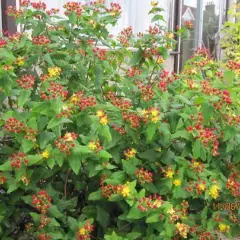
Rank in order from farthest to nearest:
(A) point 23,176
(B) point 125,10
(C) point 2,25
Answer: (B) point 125,10 → (C) point 2,25 → (A) point 23,176

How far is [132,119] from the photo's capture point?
1.81 metres

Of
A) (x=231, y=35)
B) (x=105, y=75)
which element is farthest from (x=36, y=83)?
(x=231, y=35)

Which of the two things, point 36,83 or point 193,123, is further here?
point 36,83

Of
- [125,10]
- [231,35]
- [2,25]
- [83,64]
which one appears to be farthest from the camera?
[231,35]

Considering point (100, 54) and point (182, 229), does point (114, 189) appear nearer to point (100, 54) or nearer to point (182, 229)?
point (182, 229)

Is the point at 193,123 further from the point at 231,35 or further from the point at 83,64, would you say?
the point at 231,35

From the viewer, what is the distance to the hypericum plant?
5.46ft

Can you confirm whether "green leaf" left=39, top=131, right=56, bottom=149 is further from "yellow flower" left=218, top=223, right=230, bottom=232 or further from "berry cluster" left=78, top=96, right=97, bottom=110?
"yellow flower" left=218, top=223, right=230, bottom=232

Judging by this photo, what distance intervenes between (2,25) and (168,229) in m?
2.38

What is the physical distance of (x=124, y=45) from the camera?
2334 mm

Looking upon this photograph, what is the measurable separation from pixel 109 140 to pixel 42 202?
Answer: 392 millimetres

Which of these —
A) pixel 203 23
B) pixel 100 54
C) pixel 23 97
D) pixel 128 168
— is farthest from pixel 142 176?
pixel 203 23

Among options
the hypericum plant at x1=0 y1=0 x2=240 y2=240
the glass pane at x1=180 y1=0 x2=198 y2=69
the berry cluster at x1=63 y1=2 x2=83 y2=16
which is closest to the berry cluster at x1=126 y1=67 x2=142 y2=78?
the hypericum plant at x1=0 y1=0 x2=240 y2=240

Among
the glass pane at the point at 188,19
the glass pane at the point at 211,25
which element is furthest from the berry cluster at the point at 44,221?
the glass pane at the point at 211,25
